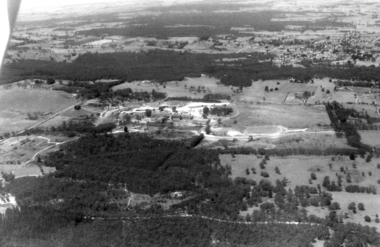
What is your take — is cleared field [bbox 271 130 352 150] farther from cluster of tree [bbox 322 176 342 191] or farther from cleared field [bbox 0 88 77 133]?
cleared field [bbox 0 88 77 133]

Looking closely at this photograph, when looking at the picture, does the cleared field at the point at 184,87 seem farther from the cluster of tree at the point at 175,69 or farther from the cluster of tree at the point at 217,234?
the cluster of tree at the point at 217,234

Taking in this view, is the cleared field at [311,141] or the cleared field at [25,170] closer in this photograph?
the cleared field at [25,170]

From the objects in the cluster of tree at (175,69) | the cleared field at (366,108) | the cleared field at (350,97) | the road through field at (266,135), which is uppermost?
the road through field at (266,135)

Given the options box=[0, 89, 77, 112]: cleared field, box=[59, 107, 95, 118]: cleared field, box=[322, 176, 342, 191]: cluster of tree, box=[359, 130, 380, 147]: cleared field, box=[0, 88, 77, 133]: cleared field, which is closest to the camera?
box=[322, 176, 342, 191]: cluster of tree

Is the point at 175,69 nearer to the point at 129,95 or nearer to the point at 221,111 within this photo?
the point at 129,95

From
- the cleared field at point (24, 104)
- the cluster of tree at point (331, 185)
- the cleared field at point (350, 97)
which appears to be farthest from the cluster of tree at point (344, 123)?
the cleared field at point (24, 104)

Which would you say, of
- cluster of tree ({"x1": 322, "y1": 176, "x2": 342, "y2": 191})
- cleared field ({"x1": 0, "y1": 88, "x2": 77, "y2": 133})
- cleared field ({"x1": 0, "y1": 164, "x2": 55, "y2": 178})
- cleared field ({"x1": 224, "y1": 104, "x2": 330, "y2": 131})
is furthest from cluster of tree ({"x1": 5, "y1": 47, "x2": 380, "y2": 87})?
cluster of tree ({"x1": 322, "y1": 176, "x2": 342, "y2": 191})
